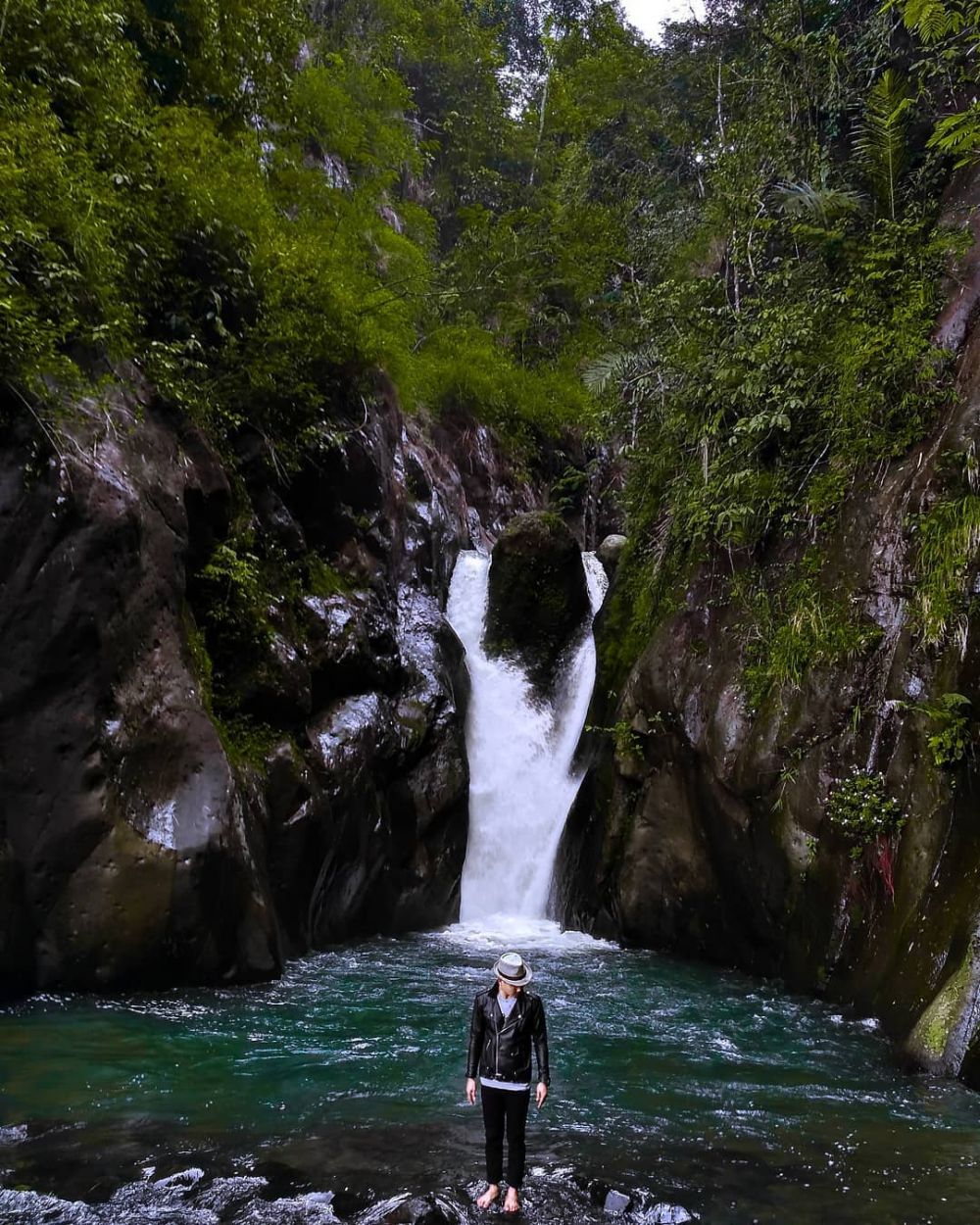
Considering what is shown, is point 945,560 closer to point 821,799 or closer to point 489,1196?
point 821,799

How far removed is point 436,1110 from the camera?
5.60 meters

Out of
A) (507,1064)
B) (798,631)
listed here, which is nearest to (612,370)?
(798,631)

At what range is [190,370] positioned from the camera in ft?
37.7

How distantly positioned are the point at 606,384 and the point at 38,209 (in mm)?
8837

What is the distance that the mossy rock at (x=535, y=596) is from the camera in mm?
17938

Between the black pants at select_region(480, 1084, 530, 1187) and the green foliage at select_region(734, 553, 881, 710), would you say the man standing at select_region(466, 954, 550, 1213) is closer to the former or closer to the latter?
the black pants at select_region(480, 1084, 530, 1187)

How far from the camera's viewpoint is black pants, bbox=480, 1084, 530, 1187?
4246 mm

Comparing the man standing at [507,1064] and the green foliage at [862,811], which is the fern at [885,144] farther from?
the man standing at [507,1064]

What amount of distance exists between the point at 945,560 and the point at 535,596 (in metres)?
10.2

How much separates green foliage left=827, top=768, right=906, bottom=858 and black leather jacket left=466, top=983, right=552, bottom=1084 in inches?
194

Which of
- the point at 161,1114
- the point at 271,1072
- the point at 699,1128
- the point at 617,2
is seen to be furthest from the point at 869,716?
the point at 617,2

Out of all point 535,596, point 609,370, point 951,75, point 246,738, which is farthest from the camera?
point 535,596

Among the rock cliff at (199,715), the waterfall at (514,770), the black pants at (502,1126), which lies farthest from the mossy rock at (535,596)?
the black pants at (502,1126)

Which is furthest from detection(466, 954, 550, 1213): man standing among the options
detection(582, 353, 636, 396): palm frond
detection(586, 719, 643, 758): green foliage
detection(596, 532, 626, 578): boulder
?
detection(596, 532, 626, 578): boulder
